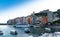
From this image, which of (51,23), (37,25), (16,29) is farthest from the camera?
(16,29)

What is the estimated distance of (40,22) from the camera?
4.83 metres

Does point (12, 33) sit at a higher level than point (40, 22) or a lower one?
lower

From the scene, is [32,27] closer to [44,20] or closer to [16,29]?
[44,20]

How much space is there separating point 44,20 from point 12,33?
1.13 m

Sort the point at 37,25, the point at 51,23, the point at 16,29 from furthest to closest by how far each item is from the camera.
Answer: the point at 16,29 → the point at 37,25 → the point at 51,23

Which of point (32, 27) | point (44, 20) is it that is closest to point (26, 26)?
point (32, 27)

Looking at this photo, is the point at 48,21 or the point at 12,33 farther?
the point at 12,33

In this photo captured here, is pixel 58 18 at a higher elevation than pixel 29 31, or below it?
higher

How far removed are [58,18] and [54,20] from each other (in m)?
0.24

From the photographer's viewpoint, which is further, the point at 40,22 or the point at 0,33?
the point at 0,33

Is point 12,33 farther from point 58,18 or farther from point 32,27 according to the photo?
point 58,18

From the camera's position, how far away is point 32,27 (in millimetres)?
4914

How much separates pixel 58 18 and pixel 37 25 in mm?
666

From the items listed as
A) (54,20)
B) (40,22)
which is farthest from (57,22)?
(40,22)
